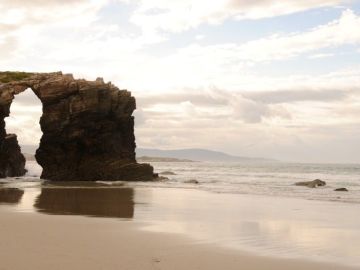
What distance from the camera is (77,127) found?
1924 inches

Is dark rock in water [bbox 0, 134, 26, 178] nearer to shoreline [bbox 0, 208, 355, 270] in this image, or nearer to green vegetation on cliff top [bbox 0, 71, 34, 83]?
green vegetation on cliff top [bbox 0, 71, 34, 83]

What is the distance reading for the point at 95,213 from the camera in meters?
20.1

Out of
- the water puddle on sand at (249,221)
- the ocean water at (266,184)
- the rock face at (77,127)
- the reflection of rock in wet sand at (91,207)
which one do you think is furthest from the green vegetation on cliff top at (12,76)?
the reflection of rock in wet sand at (91,207)

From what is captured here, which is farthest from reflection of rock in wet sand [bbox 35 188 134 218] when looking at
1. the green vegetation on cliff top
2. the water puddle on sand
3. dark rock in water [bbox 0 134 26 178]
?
the green vegetation on cliff top

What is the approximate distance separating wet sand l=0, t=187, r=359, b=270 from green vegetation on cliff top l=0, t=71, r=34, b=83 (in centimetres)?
3032

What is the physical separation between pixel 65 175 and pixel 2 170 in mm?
8421

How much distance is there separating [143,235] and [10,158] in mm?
44927

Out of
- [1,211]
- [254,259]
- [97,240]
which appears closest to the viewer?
[254,259]

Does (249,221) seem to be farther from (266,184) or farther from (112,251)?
(266,184)

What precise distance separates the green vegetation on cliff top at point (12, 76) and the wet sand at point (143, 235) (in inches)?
1194

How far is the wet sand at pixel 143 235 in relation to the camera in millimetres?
10711

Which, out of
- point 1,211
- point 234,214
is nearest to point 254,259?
point 234,214

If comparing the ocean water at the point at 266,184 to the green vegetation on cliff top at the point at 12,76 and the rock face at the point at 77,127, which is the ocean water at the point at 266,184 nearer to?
the rock face at the point at 77,127

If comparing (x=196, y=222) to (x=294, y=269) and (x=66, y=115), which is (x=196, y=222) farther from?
(x=66, y=115)
